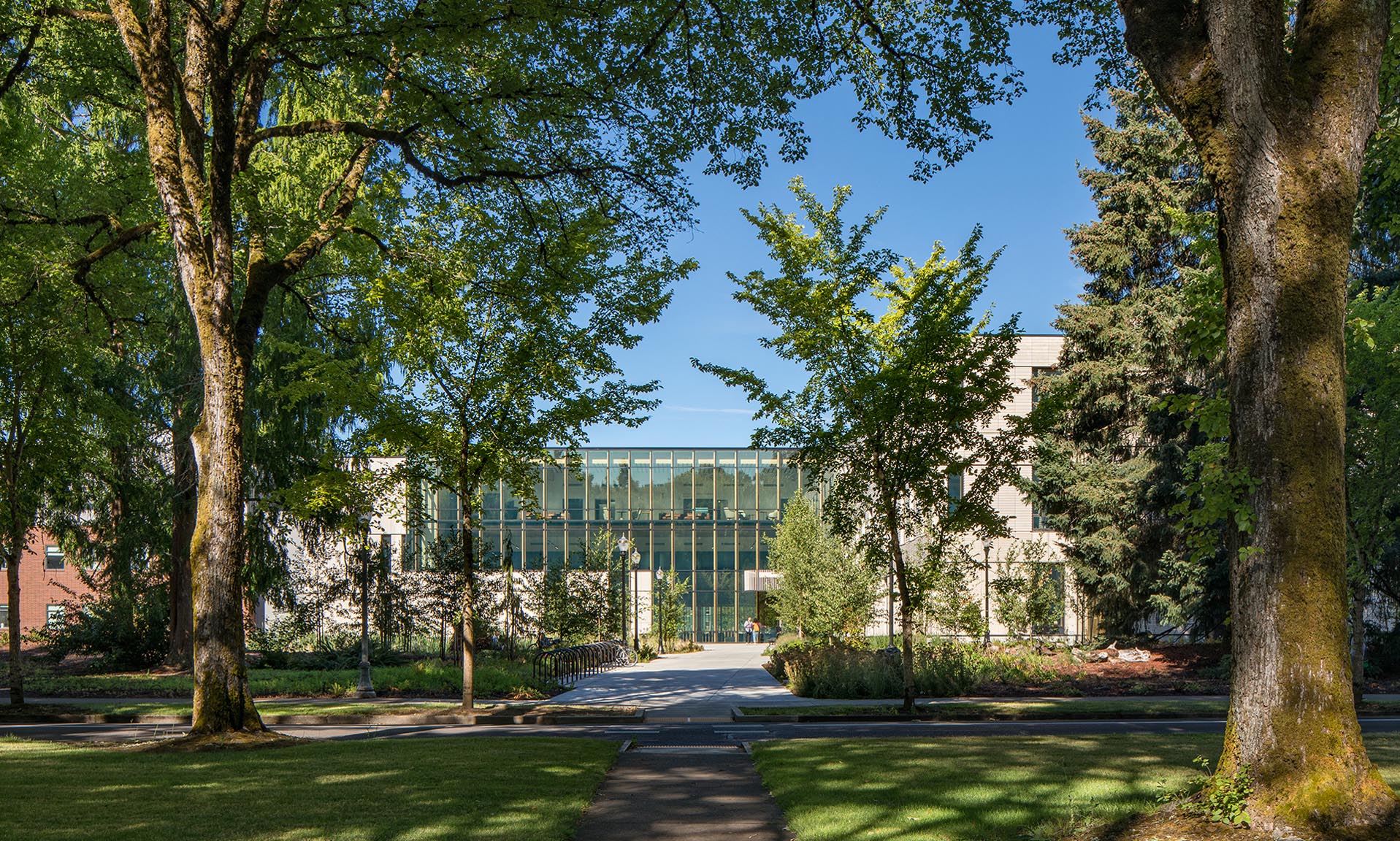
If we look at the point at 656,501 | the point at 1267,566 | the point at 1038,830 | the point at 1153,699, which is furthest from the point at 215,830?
the point at 656,501

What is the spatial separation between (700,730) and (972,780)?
7.50 metres

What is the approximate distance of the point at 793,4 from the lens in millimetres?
13211

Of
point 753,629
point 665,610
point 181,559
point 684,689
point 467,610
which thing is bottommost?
point 753,629

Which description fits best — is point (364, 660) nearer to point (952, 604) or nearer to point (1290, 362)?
point (952, 604)

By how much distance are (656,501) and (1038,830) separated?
4959cm

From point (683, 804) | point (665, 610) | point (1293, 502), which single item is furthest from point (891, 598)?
point (665, 610)

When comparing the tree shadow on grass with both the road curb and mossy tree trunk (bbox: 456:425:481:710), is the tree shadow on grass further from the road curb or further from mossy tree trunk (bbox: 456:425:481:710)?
mossy tree trunk (bbox: 456:425:481:710)

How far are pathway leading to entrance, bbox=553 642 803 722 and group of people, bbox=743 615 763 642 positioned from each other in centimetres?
1801

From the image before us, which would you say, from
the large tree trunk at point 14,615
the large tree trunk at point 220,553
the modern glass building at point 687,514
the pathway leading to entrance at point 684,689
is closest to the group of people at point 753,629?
the modern glass building at point 687,514

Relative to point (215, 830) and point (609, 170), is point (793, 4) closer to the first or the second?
point (609, 170)

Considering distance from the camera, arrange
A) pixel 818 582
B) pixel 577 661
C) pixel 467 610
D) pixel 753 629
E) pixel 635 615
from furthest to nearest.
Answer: pixel 753 629 < pixel 635 615 < pixel 818 582 < pixel 577 661 < pixel 467 610

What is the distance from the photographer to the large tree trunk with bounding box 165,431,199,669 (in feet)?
87.8

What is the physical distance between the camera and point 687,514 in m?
56.1

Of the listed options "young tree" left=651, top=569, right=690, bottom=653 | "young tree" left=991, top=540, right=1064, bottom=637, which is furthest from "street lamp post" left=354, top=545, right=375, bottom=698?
"young tree" left=651, top=569, right=690, bottom=653
